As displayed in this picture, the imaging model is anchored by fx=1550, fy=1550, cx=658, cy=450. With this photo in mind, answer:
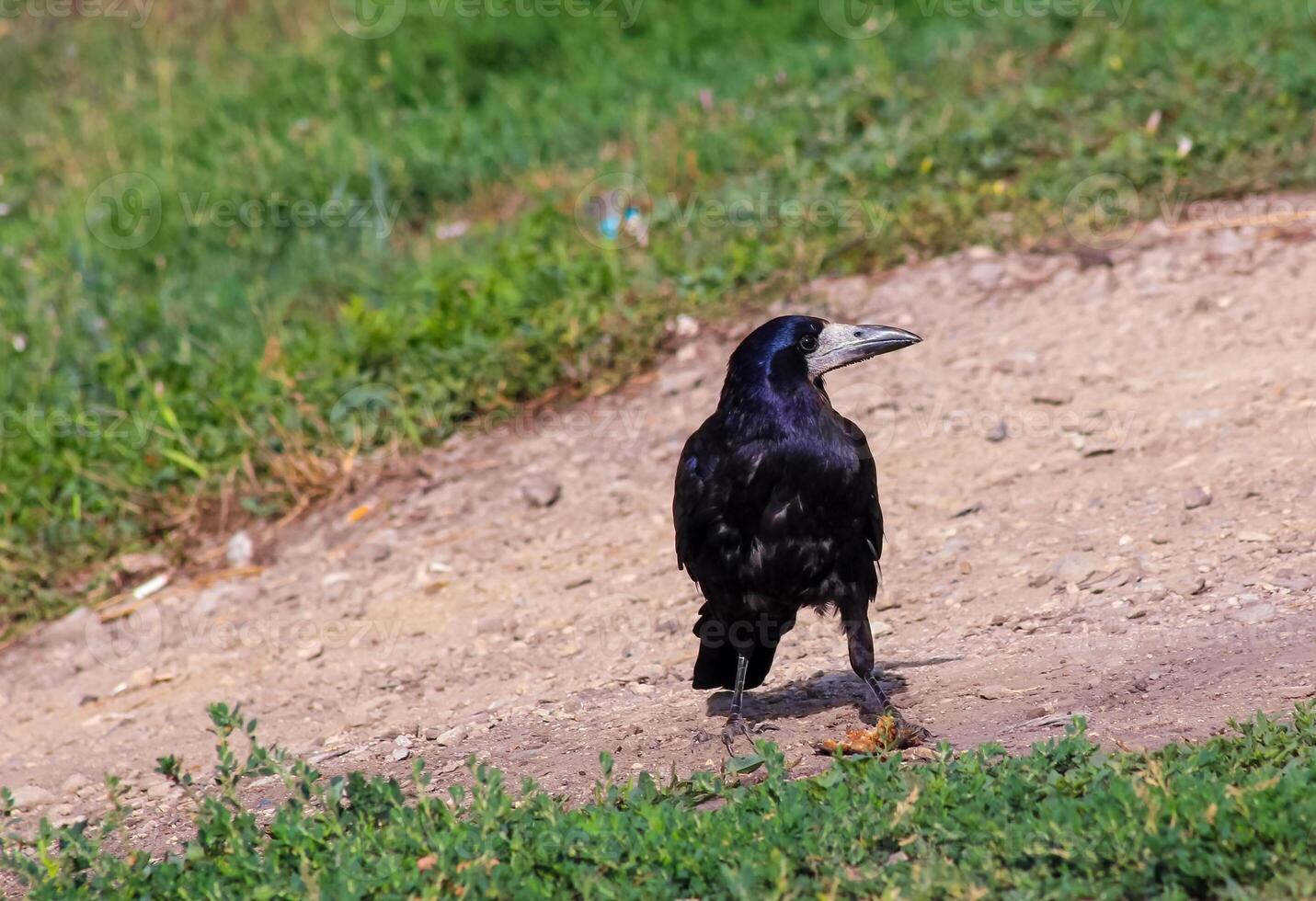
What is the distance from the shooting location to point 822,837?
10.9 feet

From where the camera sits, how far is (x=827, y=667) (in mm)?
5234

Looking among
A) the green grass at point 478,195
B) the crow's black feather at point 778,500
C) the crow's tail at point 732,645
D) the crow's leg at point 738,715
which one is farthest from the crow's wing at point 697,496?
the green grass at point 478,195

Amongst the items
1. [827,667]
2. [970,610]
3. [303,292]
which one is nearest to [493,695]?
[827,667]

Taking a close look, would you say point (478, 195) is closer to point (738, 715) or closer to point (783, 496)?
point (783, 496)

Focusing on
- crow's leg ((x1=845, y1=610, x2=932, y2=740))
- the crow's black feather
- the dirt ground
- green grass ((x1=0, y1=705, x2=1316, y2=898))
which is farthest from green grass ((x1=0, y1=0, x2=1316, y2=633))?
green grass ((x1=0, y1=705, x2=1316, y2=898))

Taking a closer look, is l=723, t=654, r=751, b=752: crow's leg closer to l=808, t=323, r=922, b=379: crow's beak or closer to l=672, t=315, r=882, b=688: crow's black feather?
l=672, t=315, r=882, b=688: crow's black feather

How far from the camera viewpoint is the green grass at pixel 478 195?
732cm

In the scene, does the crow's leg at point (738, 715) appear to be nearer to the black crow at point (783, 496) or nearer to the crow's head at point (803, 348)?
the black crow at point (783, 496)

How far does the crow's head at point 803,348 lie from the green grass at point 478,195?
2.86 metres

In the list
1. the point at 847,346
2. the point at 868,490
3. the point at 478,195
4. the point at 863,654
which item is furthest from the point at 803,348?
the point at 478,195

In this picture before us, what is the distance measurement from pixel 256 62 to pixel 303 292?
3.72 m

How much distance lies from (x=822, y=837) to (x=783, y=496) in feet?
4.26

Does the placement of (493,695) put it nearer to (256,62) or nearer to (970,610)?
(970,610)

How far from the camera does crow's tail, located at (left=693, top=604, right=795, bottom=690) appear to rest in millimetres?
4676
